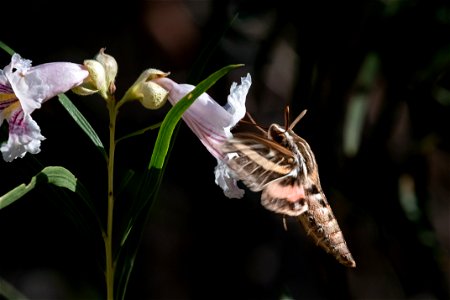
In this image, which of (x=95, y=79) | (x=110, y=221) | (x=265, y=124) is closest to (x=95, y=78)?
(x=95, y=79)

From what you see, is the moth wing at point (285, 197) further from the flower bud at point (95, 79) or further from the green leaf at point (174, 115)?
the flower bud at point (95, 79)

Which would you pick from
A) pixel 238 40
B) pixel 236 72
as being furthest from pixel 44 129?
pixel 236 72

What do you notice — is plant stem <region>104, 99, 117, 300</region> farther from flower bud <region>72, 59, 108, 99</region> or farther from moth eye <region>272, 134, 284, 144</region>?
moth eye <region>272, 134, 284, 144</region>

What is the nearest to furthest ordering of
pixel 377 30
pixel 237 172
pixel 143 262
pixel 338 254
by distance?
pixel 237 172
pixel 338 254
pixel 377 30
pixel 143 262

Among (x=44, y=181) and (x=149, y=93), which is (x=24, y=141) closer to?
(x=44, y=181)

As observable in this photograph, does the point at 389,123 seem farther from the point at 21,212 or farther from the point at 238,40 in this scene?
the point at 21,212

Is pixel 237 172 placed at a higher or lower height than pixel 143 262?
higher
